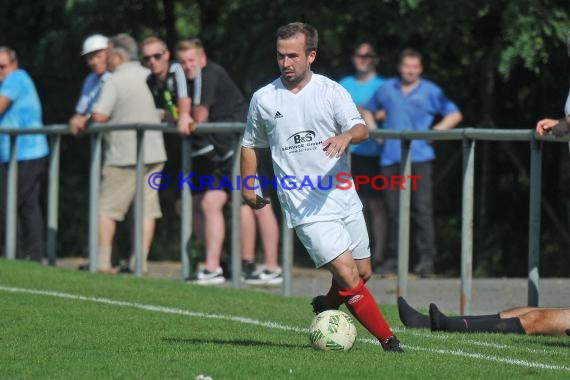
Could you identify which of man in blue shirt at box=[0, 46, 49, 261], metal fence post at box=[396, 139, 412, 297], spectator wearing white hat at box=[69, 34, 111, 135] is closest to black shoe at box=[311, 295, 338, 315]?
metal fence post at box=[396, 139, 412, 297]

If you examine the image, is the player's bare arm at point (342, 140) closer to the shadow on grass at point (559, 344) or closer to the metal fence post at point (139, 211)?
the shadow on grass at point (559, 344)

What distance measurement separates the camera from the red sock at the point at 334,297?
849 centimetres

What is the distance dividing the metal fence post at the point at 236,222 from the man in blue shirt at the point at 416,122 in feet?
6.09

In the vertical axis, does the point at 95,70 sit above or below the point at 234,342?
above

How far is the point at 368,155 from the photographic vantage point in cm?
1447

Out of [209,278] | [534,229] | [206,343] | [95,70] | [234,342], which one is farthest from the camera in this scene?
[95,70]

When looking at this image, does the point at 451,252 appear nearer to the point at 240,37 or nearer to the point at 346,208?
the point at 240,37

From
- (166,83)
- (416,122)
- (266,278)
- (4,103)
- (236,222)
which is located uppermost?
(166,83)

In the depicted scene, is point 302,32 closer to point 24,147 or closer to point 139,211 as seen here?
point 139,211

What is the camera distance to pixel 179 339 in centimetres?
883

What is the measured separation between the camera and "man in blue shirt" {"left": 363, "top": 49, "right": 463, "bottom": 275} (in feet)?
46.2

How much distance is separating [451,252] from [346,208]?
10481 mm

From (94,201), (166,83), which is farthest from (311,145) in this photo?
(94,201)

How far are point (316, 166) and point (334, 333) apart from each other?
934mm
